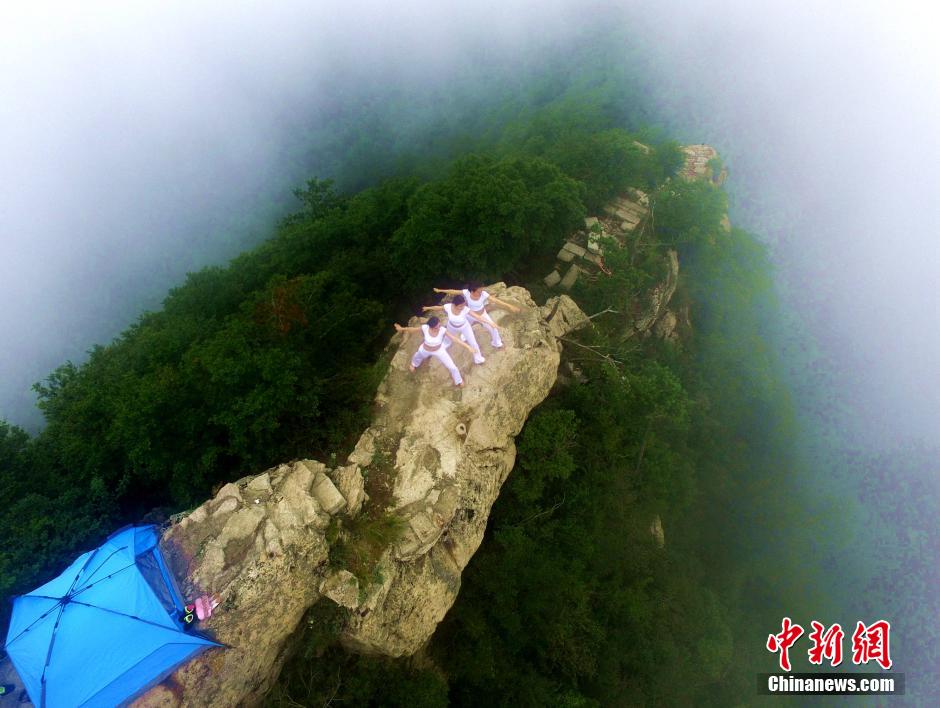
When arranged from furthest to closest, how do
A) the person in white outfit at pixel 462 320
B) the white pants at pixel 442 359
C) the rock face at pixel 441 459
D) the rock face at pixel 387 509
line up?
the person in white outfit at pixel 462 320
the white pants at pixel 442 359
the rock face at pixel 441 459
the rock face at pixel 387 509

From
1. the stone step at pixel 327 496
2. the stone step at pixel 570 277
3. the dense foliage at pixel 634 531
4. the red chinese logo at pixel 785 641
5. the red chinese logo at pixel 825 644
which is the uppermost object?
A: the stone step at pixel 327 496

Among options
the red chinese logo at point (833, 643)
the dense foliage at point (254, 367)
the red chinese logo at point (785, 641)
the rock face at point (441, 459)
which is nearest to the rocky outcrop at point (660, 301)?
the dense foliage at point (254, 367)

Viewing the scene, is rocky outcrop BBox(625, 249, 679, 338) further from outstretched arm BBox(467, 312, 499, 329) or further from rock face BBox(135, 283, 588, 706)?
outstretched arm BBox(467, 312, 499, 329)

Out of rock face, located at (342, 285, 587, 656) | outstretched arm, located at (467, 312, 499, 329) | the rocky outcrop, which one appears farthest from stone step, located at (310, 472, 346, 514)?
the rocky outcrop

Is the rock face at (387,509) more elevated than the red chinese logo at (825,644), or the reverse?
the rock face at (387,509)

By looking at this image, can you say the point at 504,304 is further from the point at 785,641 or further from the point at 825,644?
the point at 825,644

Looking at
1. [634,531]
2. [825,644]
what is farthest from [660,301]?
[825,644]

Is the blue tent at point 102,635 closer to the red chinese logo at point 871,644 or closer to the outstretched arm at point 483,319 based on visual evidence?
the outstretched arm at point 483,319

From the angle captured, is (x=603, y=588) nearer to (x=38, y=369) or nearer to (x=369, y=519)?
(x=369, y=519)

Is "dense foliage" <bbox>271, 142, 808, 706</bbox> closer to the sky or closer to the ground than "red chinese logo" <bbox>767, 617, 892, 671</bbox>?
closer to the sky
